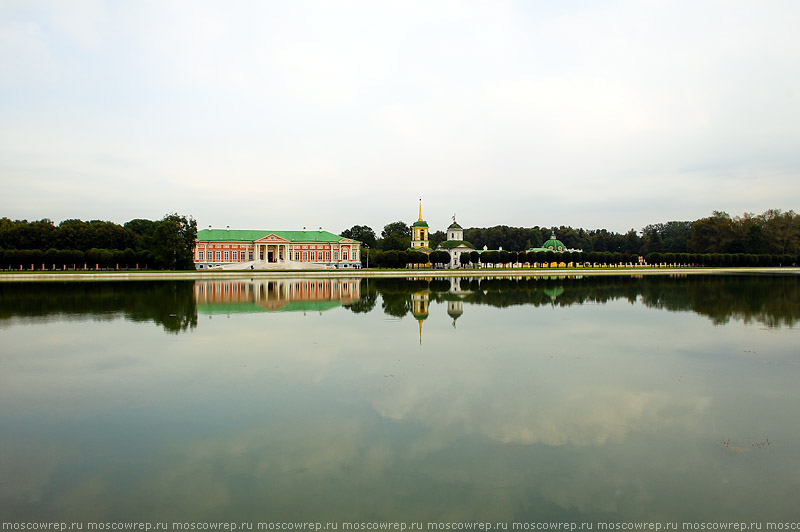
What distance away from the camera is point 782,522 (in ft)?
15.2

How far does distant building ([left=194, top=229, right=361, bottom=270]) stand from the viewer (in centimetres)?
6481

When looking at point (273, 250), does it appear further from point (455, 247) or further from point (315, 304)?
point (315, 304)

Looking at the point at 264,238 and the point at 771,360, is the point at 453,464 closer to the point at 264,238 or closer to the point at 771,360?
the point at 771,360

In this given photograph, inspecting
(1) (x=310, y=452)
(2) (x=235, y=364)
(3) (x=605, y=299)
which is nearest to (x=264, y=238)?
(3) (x=605, y=299)

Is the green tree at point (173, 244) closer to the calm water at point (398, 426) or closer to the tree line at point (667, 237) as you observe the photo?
the tree line at point (667, 237)

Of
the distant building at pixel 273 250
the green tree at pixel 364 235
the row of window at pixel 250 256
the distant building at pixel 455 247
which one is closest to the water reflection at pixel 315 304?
the distant building at pixel 273 250

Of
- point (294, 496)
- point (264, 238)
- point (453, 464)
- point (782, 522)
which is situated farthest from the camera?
point (264, 238)

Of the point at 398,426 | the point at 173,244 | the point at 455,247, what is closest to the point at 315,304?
the point at 398,426

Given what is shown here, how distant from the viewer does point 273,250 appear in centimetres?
6962

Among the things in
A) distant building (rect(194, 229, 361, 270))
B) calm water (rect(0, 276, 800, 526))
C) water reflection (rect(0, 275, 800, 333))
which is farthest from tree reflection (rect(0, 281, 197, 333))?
distant building (rect(194, 229, 361, 270))

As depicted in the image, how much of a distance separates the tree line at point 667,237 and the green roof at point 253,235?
30.7ft

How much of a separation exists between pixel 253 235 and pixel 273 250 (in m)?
3.32

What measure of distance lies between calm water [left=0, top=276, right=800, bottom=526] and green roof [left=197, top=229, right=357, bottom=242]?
5395cm

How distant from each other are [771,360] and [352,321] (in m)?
11.2
